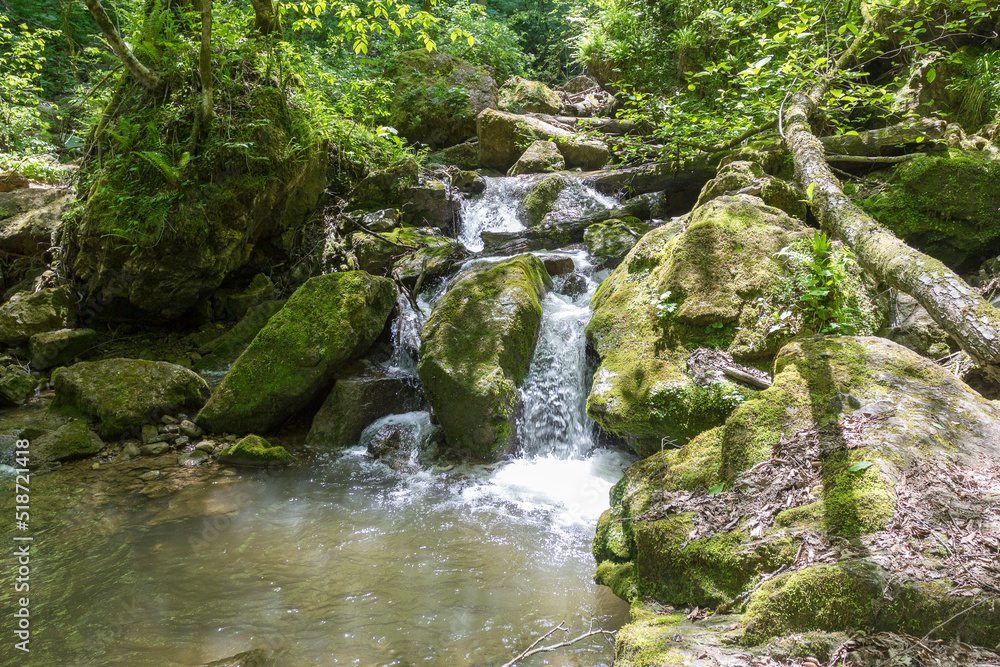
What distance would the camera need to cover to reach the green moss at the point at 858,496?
202cm

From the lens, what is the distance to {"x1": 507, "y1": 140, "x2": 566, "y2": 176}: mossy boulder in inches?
464

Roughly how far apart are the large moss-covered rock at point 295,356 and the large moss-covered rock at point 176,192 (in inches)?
79.0

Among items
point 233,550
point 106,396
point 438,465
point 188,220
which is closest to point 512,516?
point 438,465

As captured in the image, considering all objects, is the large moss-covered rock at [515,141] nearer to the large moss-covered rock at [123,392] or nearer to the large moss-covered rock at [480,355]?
the large moss-covered rock at [480,355]

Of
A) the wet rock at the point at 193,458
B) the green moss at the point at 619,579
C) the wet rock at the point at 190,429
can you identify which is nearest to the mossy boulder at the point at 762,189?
the green moss at the point at 619,579

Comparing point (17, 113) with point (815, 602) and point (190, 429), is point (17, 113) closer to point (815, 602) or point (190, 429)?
point (190, 429)

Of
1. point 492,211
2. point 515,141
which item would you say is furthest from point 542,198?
point 515,141

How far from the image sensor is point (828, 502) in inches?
86.0

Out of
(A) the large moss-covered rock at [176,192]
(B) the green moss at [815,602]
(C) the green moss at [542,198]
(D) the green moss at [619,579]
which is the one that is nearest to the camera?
(B) the green moss at [815,602]

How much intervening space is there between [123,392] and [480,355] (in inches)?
178

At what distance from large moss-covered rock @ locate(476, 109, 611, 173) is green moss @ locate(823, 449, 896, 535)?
11.0 m

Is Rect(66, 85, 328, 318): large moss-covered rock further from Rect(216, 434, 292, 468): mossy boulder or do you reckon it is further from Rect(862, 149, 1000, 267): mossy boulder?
Rect(862, 149, 1000, 267): mossy boulder

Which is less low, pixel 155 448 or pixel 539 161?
pixel 539 161

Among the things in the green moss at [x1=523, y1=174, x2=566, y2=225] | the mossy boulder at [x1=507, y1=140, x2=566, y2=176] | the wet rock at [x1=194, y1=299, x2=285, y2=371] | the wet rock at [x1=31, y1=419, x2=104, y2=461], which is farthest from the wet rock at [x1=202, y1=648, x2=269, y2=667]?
the mossy boulder at [x1=507, y1=140, x2=566, y2=176]
